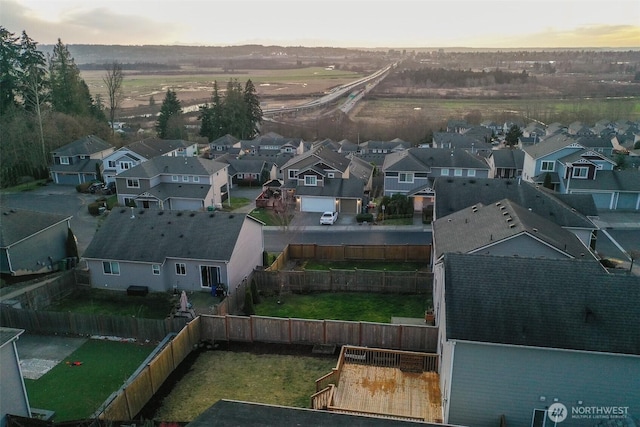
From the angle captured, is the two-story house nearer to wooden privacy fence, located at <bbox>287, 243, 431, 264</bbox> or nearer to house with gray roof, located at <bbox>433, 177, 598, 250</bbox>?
wooden privacy fence, located at <bbox>287, 243, 431, 264</bbox>

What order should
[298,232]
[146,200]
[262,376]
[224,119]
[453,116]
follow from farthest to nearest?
1. [453,116]
2. [224,119]
3. [146,200]
4. [298,232]
5. [262,376]

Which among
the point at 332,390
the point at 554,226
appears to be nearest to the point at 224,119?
the point at 554,226

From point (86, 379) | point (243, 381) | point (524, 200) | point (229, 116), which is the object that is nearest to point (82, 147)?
point (229, 116)

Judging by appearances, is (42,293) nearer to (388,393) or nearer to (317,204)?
(388,393)

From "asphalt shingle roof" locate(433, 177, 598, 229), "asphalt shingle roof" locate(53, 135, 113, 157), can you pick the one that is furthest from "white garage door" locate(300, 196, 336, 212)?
"asphalt shingle roof" locate(53, 135, 113, 157)

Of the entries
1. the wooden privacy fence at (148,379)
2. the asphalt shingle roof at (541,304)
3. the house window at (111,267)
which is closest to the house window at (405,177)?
the house window at (111,267)

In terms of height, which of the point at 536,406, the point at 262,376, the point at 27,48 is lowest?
the point at 262,376

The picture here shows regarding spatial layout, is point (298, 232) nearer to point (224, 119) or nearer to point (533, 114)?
point (224, 119)
